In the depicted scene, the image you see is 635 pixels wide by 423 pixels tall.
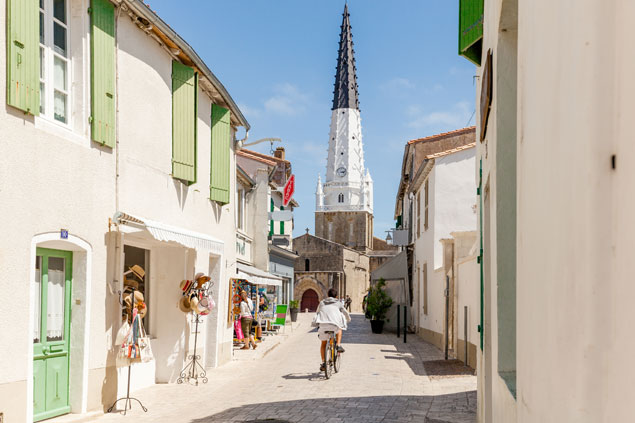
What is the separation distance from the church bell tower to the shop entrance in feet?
74.3

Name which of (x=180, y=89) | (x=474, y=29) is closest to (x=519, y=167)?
(x=474, y=29)

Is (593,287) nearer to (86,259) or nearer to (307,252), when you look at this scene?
(86,259)

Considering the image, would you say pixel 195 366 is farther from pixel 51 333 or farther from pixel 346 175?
pixel 346 175

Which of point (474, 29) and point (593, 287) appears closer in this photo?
point (593, 287)

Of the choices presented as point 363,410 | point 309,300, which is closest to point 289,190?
point 363,410

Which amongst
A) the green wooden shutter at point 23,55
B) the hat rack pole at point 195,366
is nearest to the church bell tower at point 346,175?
the hat rack pole at point 195,366

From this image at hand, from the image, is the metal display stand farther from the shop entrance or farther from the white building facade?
the shop entrance

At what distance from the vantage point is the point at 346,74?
88.6 meters

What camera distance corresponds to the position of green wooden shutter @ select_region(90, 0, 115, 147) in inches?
332

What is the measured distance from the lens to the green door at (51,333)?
7.53 meters

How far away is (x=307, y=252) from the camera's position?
A: 2445 inches

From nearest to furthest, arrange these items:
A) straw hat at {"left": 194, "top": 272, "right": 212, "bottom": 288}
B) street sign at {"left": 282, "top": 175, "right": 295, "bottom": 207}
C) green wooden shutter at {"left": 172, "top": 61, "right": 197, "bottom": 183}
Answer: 1. green wooden shutter at {"left": 172, "top": 61, "right": 197, "bottom": 183}
2. straw hat at {"left": 194, "top": 272, "right": 212, "bottom": 288}
3. street sign at {"left": 282, "top": 175, "right": 295, "bottom": 207}

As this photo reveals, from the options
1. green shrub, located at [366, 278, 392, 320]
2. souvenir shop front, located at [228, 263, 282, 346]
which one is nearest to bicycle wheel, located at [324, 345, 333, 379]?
souvenir shop front, located at [228, 263, 282, 346]

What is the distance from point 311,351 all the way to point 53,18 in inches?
491
